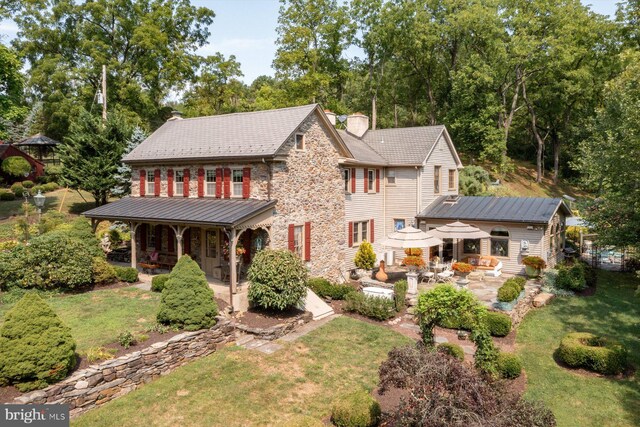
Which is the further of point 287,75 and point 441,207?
point 287,75

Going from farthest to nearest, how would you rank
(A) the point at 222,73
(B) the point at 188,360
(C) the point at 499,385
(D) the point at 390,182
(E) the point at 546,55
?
(A) the point at 222,73 → (E) the point at 546,55 → (D) the point at 390,182 → (B) the point at 188,360 → (C) the point at 499,385

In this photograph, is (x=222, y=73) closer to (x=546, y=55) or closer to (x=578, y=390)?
(x=546, y=55)

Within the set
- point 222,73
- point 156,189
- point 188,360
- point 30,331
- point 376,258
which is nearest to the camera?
point 30,331

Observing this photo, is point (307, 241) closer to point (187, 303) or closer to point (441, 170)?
point (187, 303)

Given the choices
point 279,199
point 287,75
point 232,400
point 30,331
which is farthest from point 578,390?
point 287,75

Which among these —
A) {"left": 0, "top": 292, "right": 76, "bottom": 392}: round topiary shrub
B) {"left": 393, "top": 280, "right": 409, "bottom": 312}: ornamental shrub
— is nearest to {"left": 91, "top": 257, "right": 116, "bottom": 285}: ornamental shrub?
{"left": 0, "top": 292, "right": 76, "bottom": 392}: round topiary shrub

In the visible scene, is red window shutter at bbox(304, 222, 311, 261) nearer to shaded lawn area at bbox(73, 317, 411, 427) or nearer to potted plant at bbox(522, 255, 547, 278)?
shaded lawn area at bbox(73, 317, 411, 427)

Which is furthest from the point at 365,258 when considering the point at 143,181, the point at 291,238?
the point at 143,181
